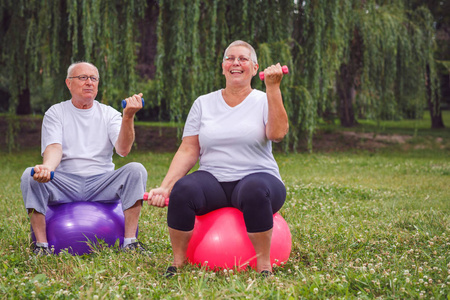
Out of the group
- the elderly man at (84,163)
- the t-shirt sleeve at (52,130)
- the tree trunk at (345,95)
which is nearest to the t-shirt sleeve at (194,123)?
the elderly man at (84,163)

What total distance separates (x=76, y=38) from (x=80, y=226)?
6.16 m

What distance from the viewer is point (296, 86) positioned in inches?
463

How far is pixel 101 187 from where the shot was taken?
14.8ft

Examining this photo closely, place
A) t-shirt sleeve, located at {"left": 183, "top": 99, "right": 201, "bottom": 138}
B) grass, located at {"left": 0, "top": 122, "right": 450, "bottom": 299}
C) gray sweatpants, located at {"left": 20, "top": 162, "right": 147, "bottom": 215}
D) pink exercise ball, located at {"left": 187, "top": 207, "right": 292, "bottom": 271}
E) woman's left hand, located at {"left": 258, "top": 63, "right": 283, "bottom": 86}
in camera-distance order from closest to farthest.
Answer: grass, located at {"left": 0, "top": 122, "right": 450, "bottom": 299} < woman's left hand, located at {"left": 258, "top": 63, "right": 283, "bottom": 86} < pink exercise ball, located at {"left": 187, "top": 207, "right": 292, "bottom": 271} < t-shirt sleeve, located at {"left": 183, "top": 99, "right": 201, "bottom": 138} < gray sweatpants, located at {"left": 20, "top": 162, "right": 147, "bottom": 215}

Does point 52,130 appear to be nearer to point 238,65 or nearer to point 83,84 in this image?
point 83,84

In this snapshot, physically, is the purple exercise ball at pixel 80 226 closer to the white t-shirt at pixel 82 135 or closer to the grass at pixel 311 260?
the grass at pixel 311 260

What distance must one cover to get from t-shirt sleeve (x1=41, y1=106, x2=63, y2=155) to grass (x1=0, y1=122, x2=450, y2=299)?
0.90m

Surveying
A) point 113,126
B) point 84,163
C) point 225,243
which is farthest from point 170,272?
point 113,126

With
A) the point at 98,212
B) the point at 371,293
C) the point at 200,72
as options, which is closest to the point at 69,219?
the point at 98,212

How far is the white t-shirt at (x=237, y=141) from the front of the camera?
389 cm

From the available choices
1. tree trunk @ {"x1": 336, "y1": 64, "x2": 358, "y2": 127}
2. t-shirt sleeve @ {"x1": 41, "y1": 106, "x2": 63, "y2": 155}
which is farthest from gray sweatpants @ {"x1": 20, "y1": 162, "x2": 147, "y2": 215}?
tree trunk @ {"x1": 336, "y1": 64, "x2": 358, "y2": 127}

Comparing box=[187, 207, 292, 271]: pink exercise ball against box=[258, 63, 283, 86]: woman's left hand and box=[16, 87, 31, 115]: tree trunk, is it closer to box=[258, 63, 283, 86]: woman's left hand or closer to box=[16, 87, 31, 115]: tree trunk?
box=[258, 63, 283, 86]: woman's left hand

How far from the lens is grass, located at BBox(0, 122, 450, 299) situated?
322cm

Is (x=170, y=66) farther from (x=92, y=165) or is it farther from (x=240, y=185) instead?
(x=240, y=185)
